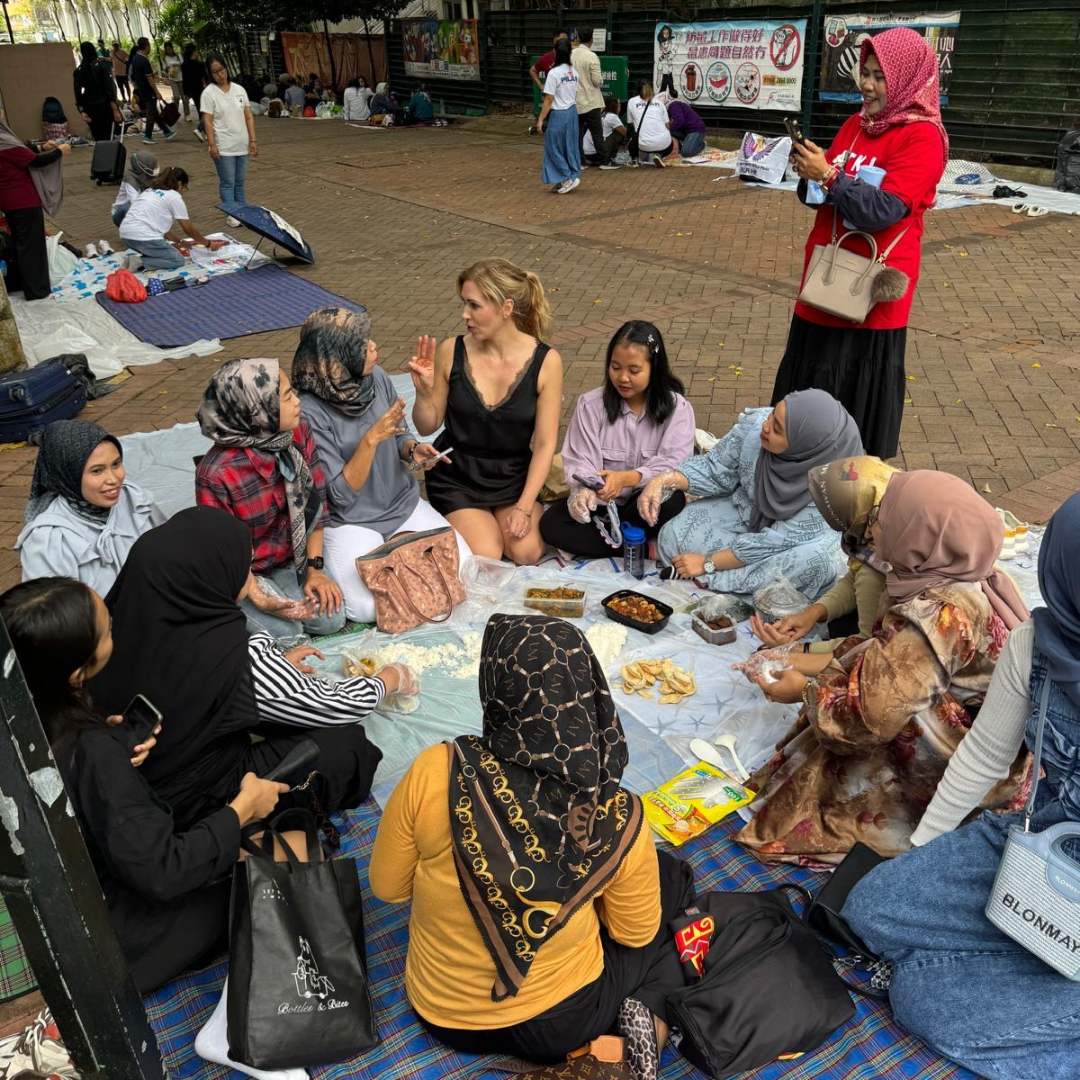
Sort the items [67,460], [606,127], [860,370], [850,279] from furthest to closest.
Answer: [606,127] < [860,370] < [850,279] < [67,460]

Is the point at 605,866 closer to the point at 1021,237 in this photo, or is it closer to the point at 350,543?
the point at 350,543

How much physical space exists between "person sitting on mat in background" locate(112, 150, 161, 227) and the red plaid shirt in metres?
7.93

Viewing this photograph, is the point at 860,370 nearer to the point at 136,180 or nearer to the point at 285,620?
the point at 285,620

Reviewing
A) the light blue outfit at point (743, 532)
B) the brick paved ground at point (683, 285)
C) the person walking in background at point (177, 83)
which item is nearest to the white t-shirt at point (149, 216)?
the brick paved ground at point (683, 285)

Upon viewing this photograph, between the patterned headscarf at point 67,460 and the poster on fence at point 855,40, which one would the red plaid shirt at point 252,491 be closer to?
the patterned headscarf at point 67,460

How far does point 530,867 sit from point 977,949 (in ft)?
3.88

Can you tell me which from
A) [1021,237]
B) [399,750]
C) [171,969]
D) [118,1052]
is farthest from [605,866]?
[1021,237]

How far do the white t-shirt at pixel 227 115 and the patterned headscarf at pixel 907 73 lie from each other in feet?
28.8

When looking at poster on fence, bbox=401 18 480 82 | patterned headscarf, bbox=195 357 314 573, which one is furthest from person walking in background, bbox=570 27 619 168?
patterned headscarf, bbox=195 357 314 573

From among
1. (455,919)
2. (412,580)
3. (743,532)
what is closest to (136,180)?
(412,580)

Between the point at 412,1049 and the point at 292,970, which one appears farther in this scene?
the point at 412,1049

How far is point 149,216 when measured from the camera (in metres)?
9.93

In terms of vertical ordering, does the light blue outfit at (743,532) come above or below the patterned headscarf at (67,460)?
below

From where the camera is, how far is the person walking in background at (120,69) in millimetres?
25227
